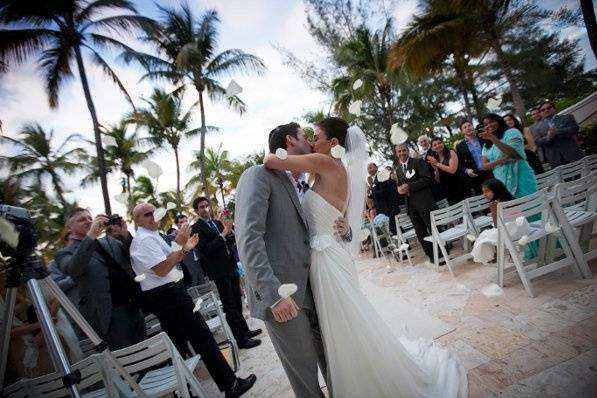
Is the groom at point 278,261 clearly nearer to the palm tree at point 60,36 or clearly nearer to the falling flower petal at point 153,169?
the falling flower petal at point 153,169

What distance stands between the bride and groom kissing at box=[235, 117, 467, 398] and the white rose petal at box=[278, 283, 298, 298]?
0.02m

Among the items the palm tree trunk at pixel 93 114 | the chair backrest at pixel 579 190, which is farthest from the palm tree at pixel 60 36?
the chair backrest at pixel 579 190

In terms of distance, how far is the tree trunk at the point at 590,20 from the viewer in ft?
25.9

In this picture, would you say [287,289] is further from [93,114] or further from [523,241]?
[93,114]

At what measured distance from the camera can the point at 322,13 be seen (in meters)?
18.1

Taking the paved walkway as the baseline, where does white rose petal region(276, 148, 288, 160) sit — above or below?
above

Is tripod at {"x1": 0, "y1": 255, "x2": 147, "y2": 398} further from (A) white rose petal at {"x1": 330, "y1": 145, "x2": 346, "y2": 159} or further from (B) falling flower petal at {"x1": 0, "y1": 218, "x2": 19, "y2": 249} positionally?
(A) white rose petal at {"x1": 330, "y1": 145, "x2": 346, "y2": 159}

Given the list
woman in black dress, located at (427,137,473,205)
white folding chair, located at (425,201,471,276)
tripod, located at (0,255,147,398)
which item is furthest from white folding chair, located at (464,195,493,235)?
tripod, located at (0,255,147,398)

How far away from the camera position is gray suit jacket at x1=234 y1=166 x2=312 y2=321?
Result: 1.91 m

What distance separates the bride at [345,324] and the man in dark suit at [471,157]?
4.86 metres

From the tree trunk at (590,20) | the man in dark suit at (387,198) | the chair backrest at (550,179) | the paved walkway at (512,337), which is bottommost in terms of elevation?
the paved walkway at (512,337)

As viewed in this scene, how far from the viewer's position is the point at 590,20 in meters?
8.04

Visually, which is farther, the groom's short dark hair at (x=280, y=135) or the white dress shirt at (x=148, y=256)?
the white dress shirt at (x=148, y=256)

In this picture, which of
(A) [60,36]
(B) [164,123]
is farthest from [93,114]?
(B) [164,123]
